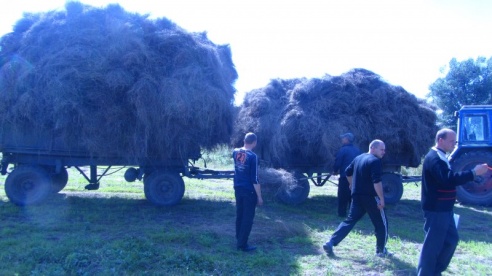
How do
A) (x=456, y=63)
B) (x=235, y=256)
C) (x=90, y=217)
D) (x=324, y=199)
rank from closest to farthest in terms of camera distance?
(x=235, y=256), (x=90, y=217), (x=324, y=199), (x=456, y=63)

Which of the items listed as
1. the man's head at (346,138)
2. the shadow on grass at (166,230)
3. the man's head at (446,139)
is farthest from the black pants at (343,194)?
the man's head at (446,139)

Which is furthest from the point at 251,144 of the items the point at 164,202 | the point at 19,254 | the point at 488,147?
the point at 488,147

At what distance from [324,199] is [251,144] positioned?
6.67 meters

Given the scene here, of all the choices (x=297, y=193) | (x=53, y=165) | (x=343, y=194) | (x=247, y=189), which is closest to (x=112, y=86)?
(x=53, y=165)

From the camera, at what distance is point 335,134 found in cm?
1123

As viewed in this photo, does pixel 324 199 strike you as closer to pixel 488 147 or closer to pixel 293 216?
pixel 293 216

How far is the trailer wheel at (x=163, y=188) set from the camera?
1073 centimetres

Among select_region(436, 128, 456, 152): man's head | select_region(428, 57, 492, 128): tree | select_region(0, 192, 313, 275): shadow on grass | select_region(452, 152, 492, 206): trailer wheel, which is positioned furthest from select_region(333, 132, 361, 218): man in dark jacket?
select_region(428, 57, 492, 128): tree

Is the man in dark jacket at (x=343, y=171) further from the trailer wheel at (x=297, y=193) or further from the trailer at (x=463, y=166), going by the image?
the trailer at (x=463, y=166)

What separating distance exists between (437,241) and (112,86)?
7.52 meters

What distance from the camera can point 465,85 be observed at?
33.1 meters

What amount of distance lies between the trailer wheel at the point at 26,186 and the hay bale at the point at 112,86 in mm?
953

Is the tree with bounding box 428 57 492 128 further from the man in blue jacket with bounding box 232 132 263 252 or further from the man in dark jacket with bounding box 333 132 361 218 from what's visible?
the man in blue jacket with bounding box 232 132 263 252

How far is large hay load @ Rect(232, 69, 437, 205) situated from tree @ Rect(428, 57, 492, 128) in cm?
2254
